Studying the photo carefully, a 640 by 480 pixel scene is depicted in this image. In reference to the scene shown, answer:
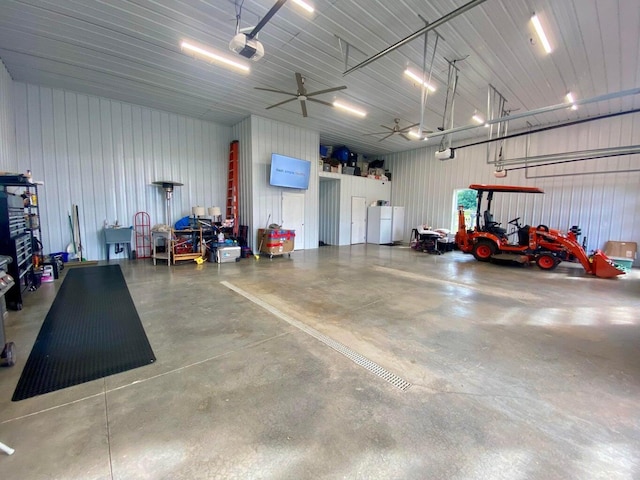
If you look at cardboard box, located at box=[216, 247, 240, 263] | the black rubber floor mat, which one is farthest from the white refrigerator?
the black rubber floor mat

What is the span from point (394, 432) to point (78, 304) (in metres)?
4.21

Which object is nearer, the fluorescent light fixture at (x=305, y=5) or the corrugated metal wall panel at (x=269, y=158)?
the fluorescent light fixture at (x=305, y=5)

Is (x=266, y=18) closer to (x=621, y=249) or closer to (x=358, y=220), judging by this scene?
(x=358, y=220)

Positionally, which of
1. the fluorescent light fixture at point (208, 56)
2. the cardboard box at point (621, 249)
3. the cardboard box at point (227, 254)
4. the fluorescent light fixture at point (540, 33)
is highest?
the fluorescent light fixture at point (540, 33)

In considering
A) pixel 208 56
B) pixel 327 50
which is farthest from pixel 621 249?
pixel 208 56

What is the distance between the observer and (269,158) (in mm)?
7766

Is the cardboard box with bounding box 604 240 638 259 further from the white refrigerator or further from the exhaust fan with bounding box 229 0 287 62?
the exhaust fan with bounding box 229 0 287 62

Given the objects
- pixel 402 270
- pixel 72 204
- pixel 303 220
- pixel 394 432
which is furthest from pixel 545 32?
pixel 72 204

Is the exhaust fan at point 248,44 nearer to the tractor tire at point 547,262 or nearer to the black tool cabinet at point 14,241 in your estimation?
the black tool cabinet at point 14,241

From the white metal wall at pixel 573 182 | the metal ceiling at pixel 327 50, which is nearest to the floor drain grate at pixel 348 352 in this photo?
the metal ceiling at pixel 327 50

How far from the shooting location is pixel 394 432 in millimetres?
1562

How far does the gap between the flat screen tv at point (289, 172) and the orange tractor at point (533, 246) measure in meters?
4.82

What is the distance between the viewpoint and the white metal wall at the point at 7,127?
4555 millimetres

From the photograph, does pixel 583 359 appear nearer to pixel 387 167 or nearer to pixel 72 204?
pixel 72 204
